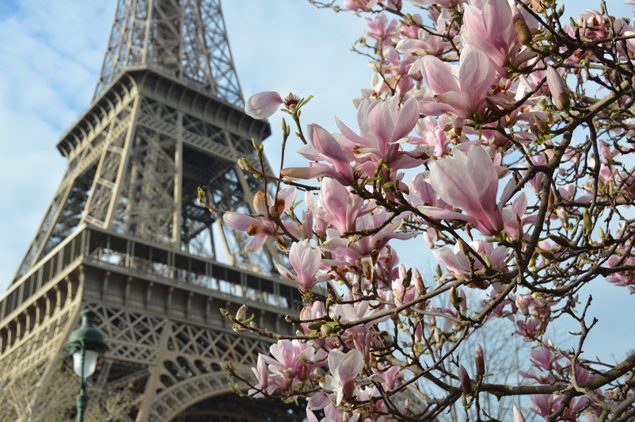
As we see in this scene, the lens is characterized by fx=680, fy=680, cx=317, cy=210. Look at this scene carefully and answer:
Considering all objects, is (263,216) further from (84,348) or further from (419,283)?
(84,348)

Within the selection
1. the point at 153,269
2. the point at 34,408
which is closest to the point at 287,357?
the point at 34,408

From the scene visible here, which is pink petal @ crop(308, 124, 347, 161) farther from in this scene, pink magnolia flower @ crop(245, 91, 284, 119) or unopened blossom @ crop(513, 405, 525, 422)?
unopened blossom @ crop(513, 405, 525, 422)

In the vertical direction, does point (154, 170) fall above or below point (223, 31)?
below

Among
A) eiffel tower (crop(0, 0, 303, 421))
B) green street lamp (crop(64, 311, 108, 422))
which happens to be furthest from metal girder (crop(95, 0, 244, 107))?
green street lamp (crop(64, 311, 108, 422))

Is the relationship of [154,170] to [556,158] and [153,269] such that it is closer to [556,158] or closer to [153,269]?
[153,269]

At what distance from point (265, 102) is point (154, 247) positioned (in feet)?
65.7

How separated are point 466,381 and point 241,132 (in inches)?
1103

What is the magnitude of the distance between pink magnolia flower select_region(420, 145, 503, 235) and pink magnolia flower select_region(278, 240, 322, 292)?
0.69 meters

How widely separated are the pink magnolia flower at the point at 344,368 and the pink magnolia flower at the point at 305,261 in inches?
10.0

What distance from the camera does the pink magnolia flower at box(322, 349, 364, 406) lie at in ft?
6.46

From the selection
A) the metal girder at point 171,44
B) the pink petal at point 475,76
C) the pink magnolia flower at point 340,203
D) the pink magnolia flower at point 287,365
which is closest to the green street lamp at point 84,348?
the pink magnolia flower at point 287,365

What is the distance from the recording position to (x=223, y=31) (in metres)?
33.1

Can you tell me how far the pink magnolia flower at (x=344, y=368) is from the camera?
6.46 feet

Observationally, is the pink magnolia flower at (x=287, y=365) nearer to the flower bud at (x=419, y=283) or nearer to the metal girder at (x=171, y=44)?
the flower bud at (x=419, y=283)
